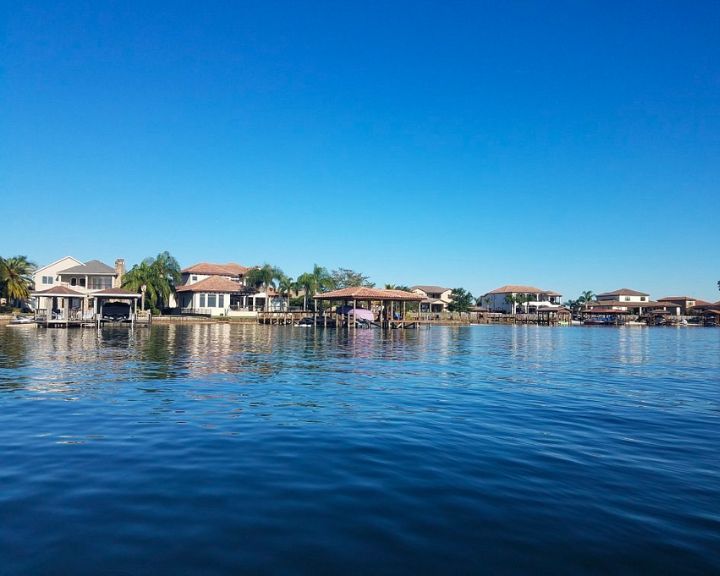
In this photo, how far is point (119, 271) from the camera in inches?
2876

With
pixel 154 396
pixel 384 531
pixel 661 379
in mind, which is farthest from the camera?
pixel 661 379

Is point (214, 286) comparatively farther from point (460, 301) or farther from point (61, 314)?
point (460, 301)

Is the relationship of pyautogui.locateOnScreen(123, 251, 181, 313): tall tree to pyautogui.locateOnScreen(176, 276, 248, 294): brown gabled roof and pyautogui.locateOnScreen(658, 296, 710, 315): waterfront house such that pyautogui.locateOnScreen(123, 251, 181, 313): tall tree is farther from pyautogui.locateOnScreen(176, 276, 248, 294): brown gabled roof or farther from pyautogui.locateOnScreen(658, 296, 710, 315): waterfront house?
pyautogui.locateOnScreen(658, 296, 710, 315): waterfront house

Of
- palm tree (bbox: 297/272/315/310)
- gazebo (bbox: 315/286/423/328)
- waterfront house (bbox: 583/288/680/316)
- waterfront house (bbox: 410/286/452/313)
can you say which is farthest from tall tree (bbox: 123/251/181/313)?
waterfront house (bbox: 583/288/680/316)

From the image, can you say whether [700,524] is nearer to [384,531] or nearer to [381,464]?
[384,531]

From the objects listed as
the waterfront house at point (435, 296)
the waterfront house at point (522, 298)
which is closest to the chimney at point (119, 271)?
the waterfront house at point (435, 296)

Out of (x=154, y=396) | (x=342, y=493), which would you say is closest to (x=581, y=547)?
(x=342, y=493)

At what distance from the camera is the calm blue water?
5.39 m

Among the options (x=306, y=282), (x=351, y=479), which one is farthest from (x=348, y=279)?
(x=351, y=479)

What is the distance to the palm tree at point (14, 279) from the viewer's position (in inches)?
2589

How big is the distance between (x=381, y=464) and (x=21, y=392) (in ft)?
40.7

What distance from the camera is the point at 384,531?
19.7 feet

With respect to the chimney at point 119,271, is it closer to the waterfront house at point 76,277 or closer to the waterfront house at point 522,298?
the waterfront house at point 76,277

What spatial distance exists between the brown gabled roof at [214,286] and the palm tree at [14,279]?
19.9 meters
